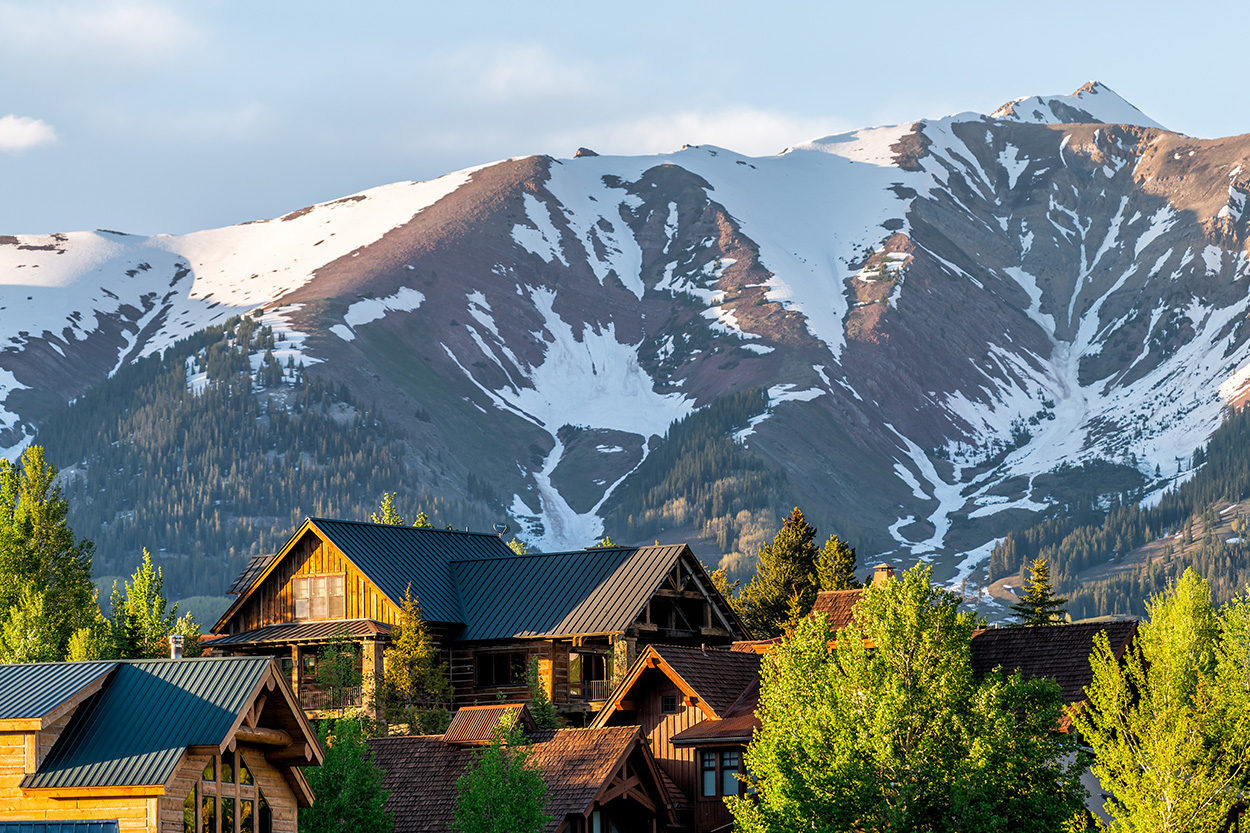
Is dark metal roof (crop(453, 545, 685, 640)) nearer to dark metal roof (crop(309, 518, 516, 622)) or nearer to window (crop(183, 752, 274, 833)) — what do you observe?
dark metal roof (crop(309, 518, 516, 622))

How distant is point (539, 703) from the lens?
71812 millimetres

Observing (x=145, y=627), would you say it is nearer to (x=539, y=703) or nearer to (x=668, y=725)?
(x=539, y=703)

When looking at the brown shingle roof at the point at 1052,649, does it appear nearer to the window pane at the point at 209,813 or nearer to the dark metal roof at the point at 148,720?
the dark metal roof at the point at 148,720

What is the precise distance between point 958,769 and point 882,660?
162 inches

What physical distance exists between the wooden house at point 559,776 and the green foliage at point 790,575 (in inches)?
1586

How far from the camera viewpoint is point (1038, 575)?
319 ft

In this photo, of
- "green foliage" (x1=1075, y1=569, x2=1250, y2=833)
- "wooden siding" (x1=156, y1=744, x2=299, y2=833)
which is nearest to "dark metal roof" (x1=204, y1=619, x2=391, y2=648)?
"wooden siding" (x1=156, y1=744, x2=299, y2=833)

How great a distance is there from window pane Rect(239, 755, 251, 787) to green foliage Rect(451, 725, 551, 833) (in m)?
8.10

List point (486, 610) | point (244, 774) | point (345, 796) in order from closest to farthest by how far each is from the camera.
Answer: point (244, 774) → point (345, 796) → point (486, 610)

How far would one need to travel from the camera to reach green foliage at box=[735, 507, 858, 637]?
96.4m

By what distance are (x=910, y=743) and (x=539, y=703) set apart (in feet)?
89.7

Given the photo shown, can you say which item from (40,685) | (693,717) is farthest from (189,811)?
(693,717)

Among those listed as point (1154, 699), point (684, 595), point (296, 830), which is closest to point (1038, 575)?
point (684, 595)

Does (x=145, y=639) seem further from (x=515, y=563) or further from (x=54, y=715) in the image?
(x=54, y=715)
